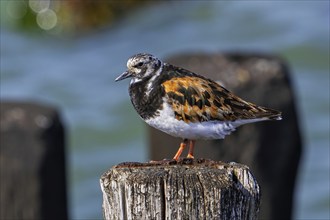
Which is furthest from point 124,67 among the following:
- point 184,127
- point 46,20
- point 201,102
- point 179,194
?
point 179,194

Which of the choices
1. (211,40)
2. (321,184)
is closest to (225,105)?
(321,184)

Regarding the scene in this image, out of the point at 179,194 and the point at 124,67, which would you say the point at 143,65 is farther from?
the point at 124,67

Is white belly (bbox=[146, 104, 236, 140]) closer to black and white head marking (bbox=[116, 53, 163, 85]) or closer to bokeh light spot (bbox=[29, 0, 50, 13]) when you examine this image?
black and white head marking (bbox=[116, 53, 163, 85])

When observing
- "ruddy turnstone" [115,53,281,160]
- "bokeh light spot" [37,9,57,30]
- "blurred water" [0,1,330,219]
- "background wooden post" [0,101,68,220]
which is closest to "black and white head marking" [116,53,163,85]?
"ruddy turnstone" [115,53,281,160]

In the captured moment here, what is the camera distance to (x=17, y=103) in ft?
27.7

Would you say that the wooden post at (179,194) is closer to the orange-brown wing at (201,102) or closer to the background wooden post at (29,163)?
the orange-brown wing at (201,102)

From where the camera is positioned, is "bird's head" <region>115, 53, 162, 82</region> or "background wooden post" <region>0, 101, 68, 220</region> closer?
"bird's head" <region>115, 53, 162, 82</region>

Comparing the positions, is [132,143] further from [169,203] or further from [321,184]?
[169,203]

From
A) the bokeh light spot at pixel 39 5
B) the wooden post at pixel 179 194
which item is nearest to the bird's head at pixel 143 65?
the wooden post at pixel 179 194

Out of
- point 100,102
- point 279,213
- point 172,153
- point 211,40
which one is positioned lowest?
point 279,213

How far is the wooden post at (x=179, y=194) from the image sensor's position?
4.48 metres

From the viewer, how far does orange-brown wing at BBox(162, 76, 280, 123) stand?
581cm

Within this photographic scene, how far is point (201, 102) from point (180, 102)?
0.47ft

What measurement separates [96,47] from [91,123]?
3406mm
